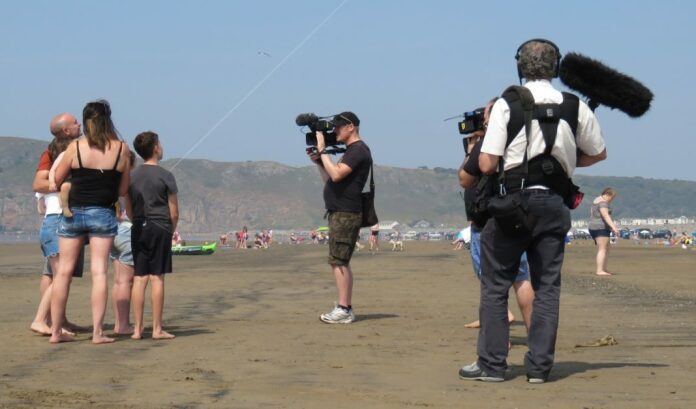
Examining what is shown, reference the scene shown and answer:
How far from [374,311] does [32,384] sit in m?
5.58

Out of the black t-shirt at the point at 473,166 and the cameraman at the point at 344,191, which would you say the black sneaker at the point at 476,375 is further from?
the cameraman at the point at 344,191

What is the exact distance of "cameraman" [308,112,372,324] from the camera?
10.2 meters

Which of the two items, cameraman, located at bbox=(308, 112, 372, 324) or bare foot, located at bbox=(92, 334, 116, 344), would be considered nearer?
bare foot, located at bbox=(92, 334, 116, 344)

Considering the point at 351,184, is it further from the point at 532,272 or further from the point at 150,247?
the point at 532,272

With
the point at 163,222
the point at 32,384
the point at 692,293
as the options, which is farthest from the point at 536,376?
the point at 692,293

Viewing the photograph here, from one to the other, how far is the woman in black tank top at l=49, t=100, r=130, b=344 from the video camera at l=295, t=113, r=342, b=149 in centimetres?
215

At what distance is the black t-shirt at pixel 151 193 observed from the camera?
356 inches

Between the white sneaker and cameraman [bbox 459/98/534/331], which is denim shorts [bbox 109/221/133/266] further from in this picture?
cameraman [bbox 459/98/534/331]

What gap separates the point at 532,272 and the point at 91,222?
135 inches

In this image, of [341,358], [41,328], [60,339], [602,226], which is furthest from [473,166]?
[602,226]

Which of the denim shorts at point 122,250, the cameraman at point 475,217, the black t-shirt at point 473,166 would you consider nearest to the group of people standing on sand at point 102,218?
the denim shorts at point 122,250

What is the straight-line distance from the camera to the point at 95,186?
28.2 ft

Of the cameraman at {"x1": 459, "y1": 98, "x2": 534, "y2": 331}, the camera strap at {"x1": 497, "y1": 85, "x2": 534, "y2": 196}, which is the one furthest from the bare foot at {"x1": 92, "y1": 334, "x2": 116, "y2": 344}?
the camera strap at {"x1": 497, "y1": 85, "x2": 534, "y2": 196}

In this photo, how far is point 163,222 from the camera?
9070 mm
